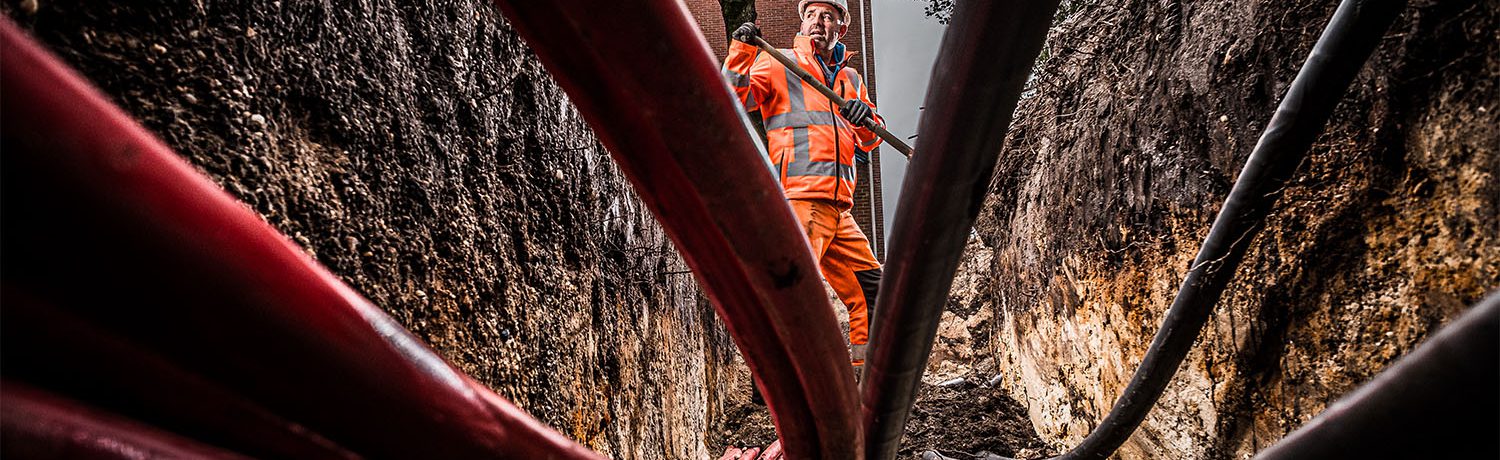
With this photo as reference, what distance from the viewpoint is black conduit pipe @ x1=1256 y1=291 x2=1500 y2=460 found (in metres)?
0.20

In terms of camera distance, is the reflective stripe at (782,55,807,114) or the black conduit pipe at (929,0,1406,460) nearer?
the black conduit pipe at (929,0,1406,460)

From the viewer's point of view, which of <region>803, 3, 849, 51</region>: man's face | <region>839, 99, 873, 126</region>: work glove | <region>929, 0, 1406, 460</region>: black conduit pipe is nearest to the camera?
<region>929, 0, 1406, 460</region>: black conduit pipe

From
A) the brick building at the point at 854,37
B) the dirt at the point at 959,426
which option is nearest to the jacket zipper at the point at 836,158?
the dirt at the point at 959,426

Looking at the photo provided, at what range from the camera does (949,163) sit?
529mm

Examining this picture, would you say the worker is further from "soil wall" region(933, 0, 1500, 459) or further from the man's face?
"soil wall" region(933, 0, 1500, 459)

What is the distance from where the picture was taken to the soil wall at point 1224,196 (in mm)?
918

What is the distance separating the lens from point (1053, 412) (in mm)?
2275

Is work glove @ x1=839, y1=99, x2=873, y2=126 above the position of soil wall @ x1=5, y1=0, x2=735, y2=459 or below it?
above

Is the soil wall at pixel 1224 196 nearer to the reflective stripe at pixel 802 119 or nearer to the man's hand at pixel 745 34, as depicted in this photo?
the reflective stripe at pixel 802 119

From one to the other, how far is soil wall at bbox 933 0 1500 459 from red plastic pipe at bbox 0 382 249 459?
55.6 inches

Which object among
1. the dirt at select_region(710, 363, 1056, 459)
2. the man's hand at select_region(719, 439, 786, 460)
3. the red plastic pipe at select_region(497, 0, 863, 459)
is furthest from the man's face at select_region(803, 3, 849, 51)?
the red plastic pipe at select_region(497, 0, 863, 459)

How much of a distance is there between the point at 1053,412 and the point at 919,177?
2.12 meters

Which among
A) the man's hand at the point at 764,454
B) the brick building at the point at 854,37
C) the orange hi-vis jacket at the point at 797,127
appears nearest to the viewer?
the man's hand at the point at 764,454

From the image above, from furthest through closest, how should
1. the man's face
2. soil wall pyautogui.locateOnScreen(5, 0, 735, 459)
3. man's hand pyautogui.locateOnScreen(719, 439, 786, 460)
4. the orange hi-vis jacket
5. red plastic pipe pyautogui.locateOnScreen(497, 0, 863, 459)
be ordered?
1. the man's face
2. the orange hi-vis jacket
3. man's hand pyautogui.locateOnScreen(719, 439, 786, 460)
4. soil wall pyautogui.locateOnScreen(5, 0, 735, 459)
5. red plastic pipe pyautogui.locateOnScreen(497, 0, 863, 459)
